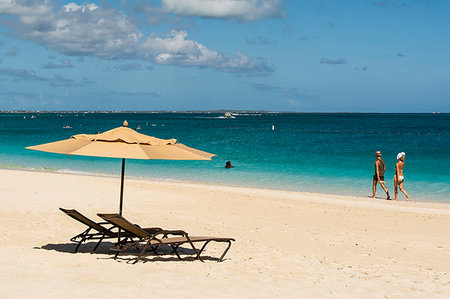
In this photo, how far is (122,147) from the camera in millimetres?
7246

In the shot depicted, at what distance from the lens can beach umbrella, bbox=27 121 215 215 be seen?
23.1 ft

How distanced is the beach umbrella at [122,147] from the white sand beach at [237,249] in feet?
5.17

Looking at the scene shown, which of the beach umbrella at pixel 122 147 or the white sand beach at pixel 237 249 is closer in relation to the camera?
the white sand beach at pixel 237 249

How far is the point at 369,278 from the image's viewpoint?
7.07 meters

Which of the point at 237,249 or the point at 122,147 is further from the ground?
the point at 122,147

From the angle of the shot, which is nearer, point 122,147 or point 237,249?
point 122,147

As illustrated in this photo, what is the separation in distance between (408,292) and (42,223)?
7.33 metres

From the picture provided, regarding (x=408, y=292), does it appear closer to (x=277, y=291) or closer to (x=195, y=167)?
(x=277, y=291)

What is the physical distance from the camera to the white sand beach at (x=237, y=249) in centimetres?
627

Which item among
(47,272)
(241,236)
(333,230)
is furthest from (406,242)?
(47,272)

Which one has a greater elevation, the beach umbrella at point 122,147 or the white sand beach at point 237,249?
the beach umbrella at point 122,147

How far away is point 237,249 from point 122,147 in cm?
290

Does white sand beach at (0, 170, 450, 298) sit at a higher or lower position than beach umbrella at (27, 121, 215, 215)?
lower

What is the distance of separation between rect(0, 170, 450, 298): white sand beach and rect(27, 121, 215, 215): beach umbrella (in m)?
1.58
